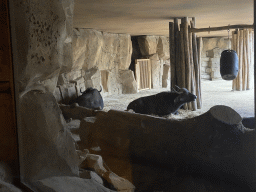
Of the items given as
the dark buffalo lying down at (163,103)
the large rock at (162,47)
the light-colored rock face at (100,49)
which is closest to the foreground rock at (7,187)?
the dark buffalo lying down at (163,103)

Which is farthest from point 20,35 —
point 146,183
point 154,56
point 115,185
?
point 154,56

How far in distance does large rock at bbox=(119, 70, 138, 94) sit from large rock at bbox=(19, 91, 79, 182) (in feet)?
34.1

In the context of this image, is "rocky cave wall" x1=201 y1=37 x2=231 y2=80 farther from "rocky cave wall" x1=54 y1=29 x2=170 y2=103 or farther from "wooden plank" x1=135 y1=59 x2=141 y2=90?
"wooden plank" x1=135 y1=59 x2=141 y2=90

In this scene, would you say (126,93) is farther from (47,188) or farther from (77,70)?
(47,188)

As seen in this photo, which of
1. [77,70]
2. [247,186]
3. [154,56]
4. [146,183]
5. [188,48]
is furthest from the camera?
[154,56]

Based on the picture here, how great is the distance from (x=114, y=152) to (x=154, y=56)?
33.8 feet

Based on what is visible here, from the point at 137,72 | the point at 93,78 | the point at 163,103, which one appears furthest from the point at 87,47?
the point at 137,72

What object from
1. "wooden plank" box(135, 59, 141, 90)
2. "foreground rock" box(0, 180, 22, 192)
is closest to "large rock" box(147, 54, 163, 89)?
"wooden plank" box(135, 59, 141, 90)

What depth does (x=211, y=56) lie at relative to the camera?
1742 cm

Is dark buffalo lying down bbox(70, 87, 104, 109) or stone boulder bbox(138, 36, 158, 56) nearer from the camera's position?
dark buffalo lying down bbox(70, 87, 104, 109)

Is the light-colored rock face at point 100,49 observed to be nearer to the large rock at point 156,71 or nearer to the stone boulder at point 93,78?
the stone boulder at point 93,78

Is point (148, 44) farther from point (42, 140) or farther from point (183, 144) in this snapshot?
point (42, 140)

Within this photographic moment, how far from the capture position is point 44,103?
198 centimetres

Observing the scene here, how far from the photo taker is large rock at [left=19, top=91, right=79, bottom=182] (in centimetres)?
187
